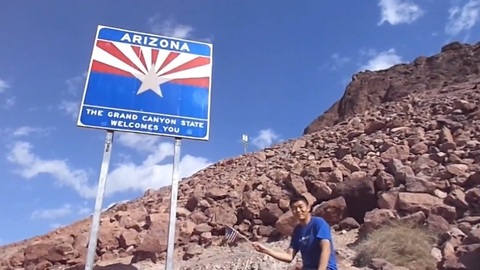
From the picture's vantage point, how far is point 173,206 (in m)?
5.25

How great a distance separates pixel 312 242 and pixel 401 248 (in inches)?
167

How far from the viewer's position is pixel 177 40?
6145mm

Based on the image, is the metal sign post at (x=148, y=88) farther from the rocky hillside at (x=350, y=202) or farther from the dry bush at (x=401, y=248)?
the rocky hillside at (x=350, y=202)

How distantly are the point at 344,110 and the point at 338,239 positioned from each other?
2555 cm

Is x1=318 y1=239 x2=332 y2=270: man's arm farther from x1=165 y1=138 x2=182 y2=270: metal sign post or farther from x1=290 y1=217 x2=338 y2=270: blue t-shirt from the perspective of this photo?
x1=165 y1=138 x2=182 y2=270: metal sign post

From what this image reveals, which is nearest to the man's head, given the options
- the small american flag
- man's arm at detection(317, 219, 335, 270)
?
man's arm at detection(317, 219, 335, 270)

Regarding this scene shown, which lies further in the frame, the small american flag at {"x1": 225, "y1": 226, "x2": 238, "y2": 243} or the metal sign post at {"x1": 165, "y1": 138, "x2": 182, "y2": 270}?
the small american flag at {"x1": 225, "y1": 226, "x2": 238, "y2": 243}

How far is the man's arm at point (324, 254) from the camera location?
161 inches

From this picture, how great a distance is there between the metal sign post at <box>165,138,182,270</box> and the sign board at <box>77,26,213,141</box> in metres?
0.19

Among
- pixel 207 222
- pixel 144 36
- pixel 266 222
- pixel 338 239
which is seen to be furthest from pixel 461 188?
pixel 144 36

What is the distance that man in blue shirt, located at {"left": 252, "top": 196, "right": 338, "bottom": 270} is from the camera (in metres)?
4.14

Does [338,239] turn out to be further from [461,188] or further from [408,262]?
[461,188]

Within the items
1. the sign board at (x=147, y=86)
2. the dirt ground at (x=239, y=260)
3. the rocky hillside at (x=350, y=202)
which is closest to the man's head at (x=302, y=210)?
the sign board at (x=147, y=86)

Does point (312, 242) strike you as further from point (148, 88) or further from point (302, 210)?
point (148, 88)
